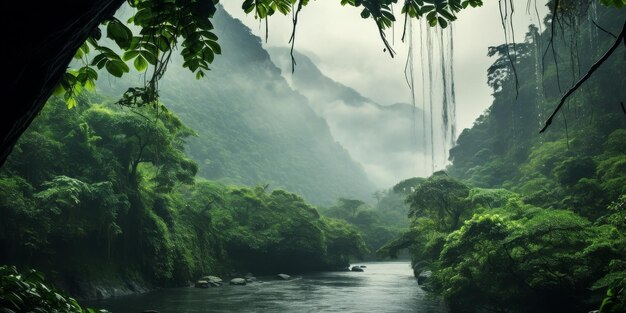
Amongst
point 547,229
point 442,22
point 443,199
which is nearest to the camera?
point 442,22

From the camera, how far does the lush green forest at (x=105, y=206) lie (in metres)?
15.7

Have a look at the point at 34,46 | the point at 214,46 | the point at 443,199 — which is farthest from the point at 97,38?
the point at 443,199

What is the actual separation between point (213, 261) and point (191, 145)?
175ft

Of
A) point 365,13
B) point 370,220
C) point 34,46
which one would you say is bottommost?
point 34,46

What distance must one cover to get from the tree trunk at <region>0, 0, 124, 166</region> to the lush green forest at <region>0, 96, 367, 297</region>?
51.8 ft

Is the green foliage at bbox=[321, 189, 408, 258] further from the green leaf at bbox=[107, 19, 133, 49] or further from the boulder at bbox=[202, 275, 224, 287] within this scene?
the green leaf at bbox=[107, 19, 133, 49]

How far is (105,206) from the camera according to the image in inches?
738

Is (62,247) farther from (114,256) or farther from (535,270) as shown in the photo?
(535,270)

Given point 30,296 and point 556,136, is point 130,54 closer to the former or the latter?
point 30,296

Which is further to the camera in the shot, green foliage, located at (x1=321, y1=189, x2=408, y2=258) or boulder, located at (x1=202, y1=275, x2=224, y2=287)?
green foliage, located at (x1=321, y1=189, x2=408, y2=258)

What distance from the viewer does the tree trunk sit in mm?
1320

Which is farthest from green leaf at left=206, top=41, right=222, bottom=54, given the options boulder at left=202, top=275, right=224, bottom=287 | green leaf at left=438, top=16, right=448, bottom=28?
boulder at left=202, top=275, right=224, bottom=287

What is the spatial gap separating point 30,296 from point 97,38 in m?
1.74

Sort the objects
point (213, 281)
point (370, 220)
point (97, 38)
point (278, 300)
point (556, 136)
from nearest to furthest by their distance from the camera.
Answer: point (97, 38), point (278, 300), point (213, 281), point (556, 136), point (370, 220)
